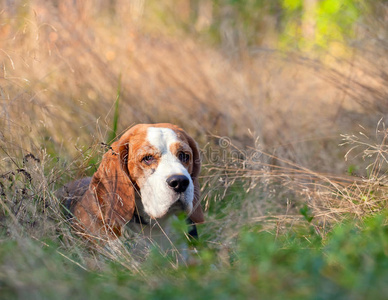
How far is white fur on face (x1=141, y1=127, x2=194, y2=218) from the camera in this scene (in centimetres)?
306

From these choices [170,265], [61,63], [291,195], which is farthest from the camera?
[61,63]

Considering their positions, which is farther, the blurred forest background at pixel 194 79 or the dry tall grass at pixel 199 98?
the blurred forest background at pixel 194 79

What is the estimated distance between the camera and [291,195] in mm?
4176

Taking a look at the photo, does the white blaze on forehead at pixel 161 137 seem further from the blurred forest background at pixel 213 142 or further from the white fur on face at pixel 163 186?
the blurred forest background at pixel 213 142

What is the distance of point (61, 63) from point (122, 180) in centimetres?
211

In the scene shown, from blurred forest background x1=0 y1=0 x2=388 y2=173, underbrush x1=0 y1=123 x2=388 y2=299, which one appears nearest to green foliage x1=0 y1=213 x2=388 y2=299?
underbrush x1=0 y1=123 x2=388 y2=299

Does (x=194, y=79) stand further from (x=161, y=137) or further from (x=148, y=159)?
(x=148, y=159)

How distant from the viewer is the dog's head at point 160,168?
10.1ft

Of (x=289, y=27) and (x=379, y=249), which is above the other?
(x=379, y=249)

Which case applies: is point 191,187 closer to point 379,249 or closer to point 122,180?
point 122,180

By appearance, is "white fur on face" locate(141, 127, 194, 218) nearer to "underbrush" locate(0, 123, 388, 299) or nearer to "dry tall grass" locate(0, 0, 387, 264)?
"underbrush" locate(0, 123, 388, 299)

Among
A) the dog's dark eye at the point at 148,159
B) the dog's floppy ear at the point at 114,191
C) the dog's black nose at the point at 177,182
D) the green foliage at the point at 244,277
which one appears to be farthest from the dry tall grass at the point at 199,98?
the green foliage at the point at 244,277

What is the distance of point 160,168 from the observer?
3143 mm

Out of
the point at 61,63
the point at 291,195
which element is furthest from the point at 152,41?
the point at 291,195
